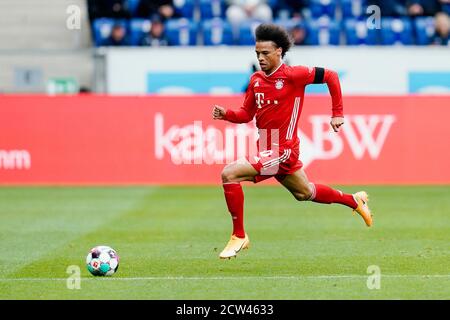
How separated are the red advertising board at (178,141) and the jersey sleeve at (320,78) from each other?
968 centimetres

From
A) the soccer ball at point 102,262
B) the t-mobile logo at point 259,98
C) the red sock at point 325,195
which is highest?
the t-mobile logo at point 259,98

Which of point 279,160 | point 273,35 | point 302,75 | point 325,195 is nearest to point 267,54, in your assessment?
point 273,35

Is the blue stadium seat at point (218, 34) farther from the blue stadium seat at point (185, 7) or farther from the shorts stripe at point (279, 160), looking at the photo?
the shorts stripe at point (279, 160)

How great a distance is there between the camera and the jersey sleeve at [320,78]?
10469 millimetres

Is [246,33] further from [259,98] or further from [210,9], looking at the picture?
[259,98]

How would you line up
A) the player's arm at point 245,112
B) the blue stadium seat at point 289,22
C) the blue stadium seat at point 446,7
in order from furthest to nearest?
the blue stadium seat at point 446,7 < the blue stadium seat at point 289,22 < the player's arm at point 245,112

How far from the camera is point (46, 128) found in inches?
816

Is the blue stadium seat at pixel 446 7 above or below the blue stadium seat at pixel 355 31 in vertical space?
above

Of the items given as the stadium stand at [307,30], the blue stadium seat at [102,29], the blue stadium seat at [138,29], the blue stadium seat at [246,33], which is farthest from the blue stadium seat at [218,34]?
the blue stadium seat at [102,29]

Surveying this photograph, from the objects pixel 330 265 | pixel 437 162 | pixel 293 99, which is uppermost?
pixel 293 99
